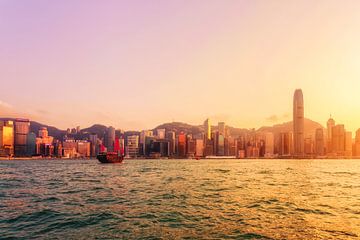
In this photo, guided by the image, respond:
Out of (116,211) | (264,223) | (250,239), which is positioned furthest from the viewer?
(116,211)

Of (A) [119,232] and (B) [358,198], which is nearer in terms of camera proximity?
(A) [119,232]

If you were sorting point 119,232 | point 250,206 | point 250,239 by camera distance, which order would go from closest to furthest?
point 250,239
point 119,232
point 250,206

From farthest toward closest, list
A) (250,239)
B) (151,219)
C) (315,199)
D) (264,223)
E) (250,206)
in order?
(315,199) → (250,206) → (151,219) → (264,223) → (250,239)

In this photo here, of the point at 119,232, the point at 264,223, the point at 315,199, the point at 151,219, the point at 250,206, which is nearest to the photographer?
the point at 119,232

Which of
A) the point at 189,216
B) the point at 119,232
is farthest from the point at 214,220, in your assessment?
the point at 119,232

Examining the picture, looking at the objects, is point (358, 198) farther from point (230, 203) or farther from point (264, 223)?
point (264, 223)

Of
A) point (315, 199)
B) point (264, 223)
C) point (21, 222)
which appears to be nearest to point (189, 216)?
point (264, 223)

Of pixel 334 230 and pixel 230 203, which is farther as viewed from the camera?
pixel 230 203

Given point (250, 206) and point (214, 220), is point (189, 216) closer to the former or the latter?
point (214, 220)
